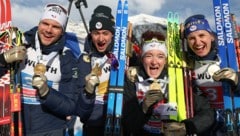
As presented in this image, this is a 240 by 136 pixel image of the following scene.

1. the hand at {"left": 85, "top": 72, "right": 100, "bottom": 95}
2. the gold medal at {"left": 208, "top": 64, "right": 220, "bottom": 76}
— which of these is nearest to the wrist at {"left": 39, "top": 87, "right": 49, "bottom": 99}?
the hand at {"left": 85, "top": 72, "right": 100, "bottom": 95}

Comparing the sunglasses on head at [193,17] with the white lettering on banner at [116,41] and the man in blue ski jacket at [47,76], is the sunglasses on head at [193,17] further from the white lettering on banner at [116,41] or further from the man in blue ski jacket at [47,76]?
the man in blue ski jacket at [47,76]

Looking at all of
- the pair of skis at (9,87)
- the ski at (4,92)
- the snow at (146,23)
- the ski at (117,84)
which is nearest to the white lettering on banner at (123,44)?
the ski at (117,84)

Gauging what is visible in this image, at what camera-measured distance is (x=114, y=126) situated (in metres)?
6.49

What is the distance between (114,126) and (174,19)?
2.34 metres

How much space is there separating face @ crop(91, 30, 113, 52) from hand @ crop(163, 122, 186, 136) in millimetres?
1985

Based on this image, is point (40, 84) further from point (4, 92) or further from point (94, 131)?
point (94, 131)

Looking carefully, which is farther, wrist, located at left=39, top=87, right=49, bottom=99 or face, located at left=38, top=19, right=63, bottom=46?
face, located at left=38, top=19, right=63, bottom=46

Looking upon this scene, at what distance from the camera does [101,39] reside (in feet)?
23.0

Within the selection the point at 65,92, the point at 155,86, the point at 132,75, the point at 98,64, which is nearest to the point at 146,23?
the point at 98,64

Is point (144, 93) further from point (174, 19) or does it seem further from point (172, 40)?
point (174, 19)

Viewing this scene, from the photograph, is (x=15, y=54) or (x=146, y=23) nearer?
(x=15, y=54)

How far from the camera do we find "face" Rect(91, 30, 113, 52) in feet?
23.0

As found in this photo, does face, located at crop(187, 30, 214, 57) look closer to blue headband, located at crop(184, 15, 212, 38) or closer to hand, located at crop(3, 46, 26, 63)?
blue headband, located at crop(184, 15, 212, 38)

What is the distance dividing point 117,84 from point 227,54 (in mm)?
1879
